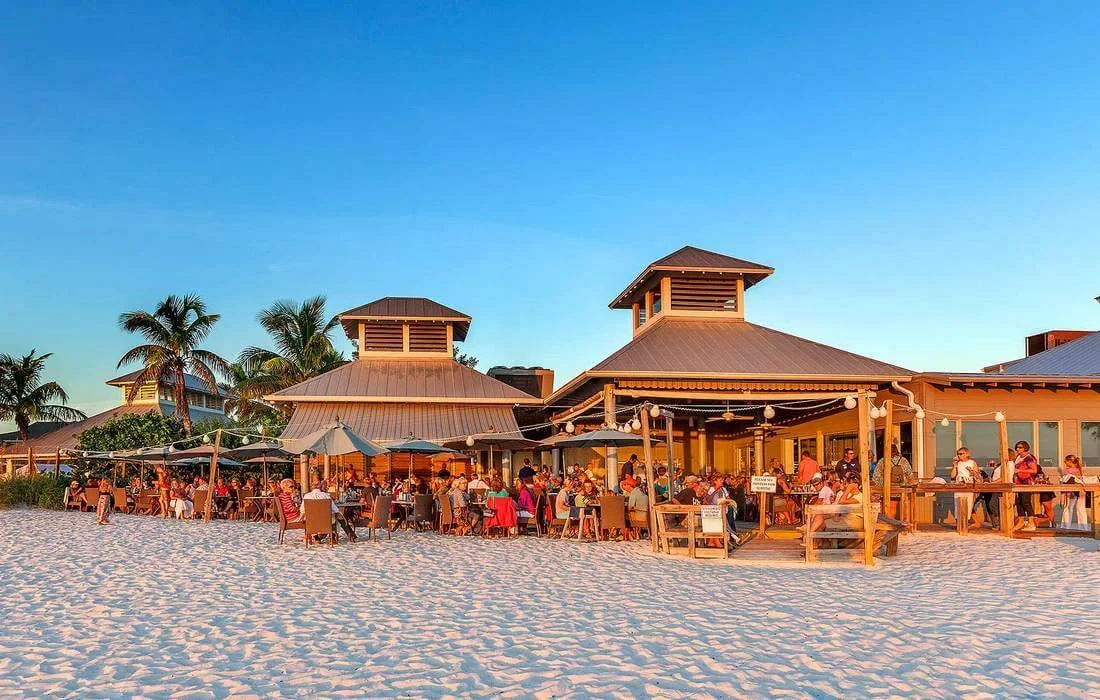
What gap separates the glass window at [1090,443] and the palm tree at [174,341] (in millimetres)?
26563

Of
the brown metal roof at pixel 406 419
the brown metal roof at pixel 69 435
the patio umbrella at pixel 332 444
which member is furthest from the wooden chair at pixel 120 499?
the brown metal roof at pixel 69 435

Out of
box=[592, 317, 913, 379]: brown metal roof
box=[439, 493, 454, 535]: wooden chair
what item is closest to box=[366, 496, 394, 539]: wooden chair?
box=[439, 493, 454, 535]: wooden chair

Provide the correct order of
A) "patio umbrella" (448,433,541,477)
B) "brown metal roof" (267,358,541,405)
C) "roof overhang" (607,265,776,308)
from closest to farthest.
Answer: "patio umbrella" (448,433,541,477) < "roof overhang" (607,265,776,308) < "brown metal roof" (267,358,541,405)

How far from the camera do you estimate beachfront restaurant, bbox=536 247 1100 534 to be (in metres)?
17.4

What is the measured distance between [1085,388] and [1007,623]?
12846 mm

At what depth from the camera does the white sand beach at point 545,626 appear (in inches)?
243

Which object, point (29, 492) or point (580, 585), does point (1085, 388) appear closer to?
point (580, 585)

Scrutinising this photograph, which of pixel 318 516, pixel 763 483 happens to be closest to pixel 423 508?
pixel 318 516

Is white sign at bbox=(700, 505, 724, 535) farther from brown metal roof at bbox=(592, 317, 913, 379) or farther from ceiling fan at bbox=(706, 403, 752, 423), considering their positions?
ceiling fan at bbox=(706, 403, 752, 423)

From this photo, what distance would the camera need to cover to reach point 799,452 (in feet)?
80.9

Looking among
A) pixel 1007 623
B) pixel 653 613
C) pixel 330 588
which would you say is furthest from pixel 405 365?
pixel 1007 623

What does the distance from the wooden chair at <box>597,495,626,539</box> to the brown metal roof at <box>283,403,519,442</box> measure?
24.9 feet

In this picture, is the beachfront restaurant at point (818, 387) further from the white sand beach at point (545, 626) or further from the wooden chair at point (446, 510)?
the white sand beach at point (545, 626)

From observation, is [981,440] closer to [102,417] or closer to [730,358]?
[730,358]
